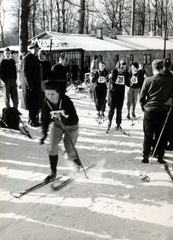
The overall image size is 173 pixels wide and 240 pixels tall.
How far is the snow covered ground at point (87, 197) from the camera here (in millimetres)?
1885

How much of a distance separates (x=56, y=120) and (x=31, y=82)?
1161mm

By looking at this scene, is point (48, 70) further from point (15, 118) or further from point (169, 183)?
point (169, 183)

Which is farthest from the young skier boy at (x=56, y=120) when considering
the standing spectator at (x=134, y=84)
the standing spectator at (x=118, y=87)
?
the standing spectator at (x=134, y=84)

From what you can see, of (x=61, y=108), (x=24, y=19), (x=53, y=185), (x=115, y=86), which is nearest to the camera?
(x=61, y=108)

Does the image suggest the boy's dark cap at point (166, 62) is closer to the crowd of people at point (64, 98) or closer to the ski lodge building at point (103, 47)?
the crowd of people at point (64, 98)

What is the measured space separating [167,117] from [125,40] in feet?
36.2

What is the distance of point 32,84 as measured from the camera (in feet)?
11.0

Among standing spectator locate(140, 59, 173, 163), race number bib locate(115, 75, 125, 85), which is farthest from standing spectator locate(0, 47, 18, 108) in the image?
standing spectator locate(140, 59, 173, 163)

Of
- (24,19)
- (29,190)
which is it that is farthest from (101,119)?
(29,190)

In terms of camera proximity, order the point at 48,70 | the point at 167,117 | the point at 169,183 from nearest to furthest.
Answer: the point at 169,183 → the point at 167,117 → the point at 48,70

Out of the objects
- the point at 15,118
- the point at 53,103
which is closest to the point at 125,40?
the point at 15,118

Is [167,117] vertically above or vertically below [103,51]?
below

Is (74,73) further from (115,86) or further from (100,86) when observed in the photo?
(115,86)

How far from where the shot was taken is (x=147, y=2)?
2.65 m
